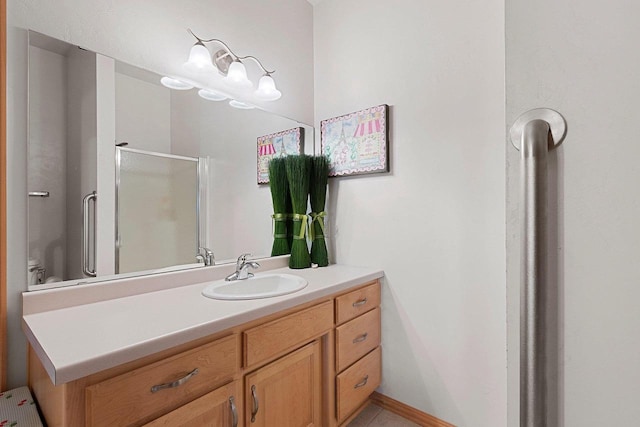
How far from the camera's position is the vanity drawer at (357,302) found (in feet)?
5.15

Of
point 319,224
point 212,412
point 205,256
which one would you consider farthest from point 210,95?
point 212,412

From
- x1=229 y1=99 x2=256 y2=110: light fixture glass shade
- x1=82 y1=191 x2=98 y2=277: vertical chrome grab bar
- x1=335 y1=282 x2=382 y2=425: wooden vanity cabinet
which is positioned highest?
x1=229 y1=99 x2=256 y2=110: light fixture glass shade

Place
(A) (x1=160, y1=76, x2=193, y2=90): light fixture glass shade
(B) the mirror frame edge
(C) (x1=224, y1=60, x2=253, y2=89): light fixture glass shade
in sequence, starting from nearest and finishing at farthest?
(B) the mirror frame edge
(A) (x1=160, y1=76, x2=193, y2=90): light fixture glass shade
(C) (x1=224, y1=60, x2=253, y2=89): light fixture glass shade

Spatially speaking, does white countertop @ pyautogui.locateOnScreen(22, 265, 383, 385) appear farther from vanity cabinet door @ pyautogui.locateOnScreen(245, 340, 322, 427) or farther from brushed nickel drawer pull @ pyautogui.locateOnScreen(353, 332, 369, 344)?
brushed nickel drawer pull @ pyautogui.locateOnScreen(353, 332, 369, 344)

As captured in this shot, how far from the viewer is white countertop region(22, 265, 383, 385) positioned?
0.77 metres

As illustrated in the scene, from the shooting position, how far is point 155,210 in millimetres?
1490

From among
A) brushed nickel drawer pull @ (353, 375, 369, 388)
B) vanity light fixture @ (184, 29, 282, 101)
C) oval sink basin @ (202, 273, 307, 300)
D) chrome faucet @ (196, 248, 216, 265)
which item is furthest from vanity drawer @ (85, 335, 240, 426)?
vanity light fixture @ (184, 29, 282, 101)

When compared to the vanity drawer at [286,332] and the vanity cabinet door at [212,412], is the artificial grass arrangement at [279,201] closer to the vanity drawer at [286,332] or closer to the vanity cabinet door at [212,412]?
the vanity drawer at [286,332]

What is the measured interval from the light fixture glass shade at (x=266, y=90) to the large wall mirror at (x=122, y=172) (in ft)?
0.42

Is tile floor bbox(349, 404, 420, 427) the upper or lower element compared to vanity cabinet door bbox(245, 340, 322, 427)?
lower

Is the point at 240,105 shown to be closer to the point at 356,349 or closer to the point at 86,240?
the point at 86,240

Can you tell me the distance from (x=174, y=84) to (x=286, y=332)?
1270 millimetres

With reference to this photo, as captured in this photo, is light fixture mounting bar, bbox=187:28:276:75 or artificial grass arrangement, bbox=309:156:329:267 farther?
artificial grass arrangement, bbox=309:156:329:267

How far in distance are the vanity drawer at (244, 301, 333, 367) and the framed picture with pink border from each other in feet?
2.91
